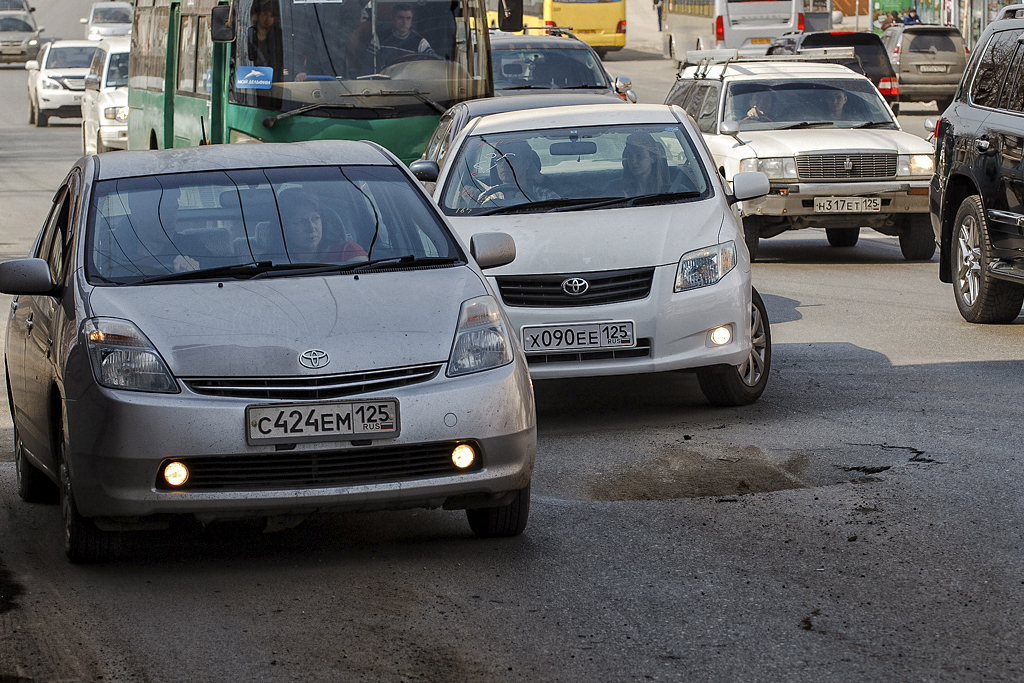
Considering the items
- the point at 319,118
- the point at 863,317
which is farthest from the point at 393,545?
the point at 319,118

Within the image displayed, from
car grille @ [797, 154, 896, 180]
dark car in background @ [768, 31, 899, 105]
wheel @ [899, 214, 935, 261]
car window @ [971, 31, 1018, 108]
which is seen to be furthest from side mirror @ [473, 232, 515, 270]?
dark car in background @ [768, 31, 899, 105]

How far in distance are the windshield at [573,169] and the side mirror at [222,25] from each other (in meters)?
5.96

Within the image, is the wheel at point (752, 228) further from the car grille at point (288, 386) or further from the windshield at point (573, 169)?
the car grille at point (288, 386)

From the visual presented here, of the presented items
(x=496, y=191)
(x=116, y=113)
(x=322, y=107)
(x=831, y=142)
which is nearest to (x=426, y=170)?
(x=496, y=191)

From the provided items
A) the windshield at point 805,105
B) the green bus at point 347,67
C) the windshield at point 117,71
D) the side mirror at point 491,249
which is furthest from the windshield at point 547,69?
the side mirror at point 491,249

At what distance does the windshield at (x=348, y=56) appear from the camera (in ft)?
47.6

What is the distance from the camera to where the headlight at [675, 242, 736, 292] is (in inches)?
311

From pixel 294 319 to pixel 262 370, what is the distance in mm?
276

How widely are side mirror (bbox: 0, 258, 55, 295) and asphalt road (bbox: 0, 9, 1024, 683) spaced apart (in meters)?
0.95

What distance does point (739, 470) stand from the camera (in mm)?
6754

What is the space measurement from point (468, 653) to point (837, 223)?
35.0 feet

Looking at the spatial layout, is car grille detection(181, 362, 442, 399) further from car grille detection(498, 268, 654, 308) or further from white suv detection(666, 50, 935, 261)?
white suv detection(666, 50, 935, 261)

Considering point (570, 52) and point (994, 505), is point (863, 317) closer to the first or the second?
point (994, 505)

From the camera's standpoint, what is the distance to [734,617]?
4719 millimetres
